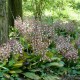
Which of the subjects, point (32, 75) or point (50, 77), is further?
point (50, 77)

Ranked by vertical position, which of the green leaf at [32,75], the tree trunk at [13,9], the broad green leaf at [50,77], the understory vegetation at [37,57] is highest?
the tree trunk at [13,9]

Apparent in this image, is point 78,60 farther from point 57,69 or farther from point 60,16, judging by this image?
point 60,16

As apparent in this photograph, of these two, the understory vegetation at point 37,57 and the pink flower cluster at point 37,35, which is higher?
the pink flower cluster at point 37,35

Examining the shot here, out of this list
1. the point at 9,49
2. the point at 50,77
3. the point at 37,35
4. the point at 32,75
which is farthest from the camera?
the point at 37,35

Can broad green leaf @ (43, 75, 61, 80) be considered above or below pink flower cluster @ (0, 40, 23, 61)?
below

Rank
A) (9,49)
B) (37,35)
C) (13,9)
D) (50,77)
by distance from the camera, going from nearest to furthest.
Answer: (9,49) < (50,77) < (37,35) < (13,9)

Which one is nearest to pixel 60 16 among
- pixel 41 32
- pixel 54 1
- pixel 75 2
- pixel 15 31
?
pixel 54 1

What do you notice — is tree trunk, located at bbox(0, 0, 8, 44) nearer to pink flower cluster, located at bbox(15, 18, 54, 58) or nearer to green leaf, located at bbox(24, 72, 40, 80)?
pink flower cluster, located at bbox(15, 18, 54, 58)

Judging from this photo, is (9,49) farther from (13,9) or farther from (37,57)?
(13,9)

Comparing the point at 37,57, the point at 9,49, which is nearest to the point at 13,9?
the point at 37,57

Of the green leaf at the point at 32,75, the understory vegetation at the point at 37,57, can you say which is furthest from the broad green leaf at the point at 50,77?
the green leaf at the point at 32,75

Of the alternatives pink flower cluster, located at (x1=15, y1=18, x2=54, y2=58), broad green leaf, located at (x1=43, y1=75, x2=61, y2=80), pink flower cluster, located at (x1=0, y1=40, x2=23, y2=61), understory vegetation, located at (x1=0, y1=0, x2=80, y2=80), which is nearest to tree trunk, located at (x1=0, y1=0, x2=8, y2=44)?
understory vegetation, located at (x1=0, y1=0, x2=80, y2=80)

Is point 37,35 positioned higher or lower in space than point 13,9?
lower

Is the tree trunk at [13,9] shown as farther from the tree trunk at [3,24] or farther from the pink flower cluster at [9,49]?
the pink flower cluster at [9,49]
